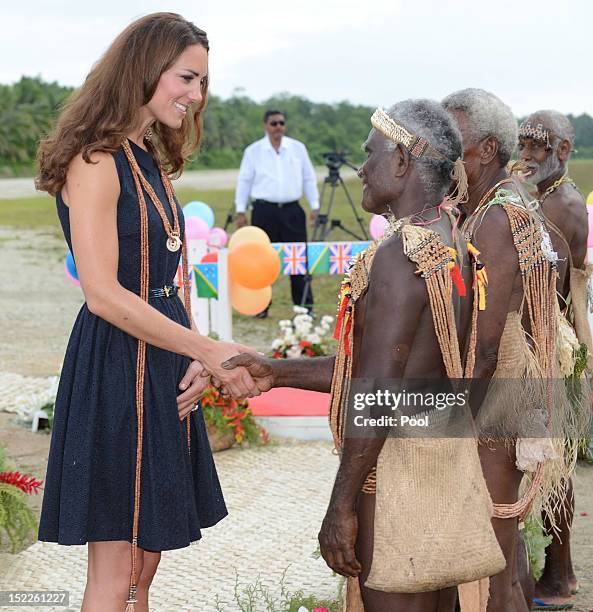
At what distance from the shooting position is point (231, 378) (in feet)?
10.5

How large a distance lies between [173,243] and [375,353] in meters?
0.76

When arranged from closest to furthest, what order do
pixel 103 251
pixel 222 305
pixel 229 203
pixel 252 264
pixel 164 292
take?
pixel 103 251
pixel 164 292
pixel 222 305
pixel 252 264
pixel 229 203

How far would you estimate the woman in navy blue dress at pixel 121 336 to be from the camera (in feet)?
9.21

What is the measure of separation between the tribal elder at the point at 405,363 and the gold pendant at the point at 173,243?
553mm

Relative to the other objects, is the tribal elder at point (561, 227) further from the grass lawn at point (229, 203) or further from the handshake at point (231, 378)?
the handshake at point (231, 378)

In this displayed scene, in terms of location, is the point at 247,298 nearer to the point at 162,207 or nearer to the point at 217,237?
the point at 217,237

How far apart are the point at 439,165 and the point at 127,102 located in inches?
35.3

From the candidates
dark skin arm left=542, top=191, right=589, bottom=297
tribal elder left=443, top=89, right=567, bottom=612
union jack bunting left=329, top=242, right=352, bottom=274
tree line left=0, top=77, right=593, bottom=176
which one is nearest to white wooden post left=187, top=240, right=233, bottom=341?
union jack bunting left=329, top=242, right=352, bottom=274

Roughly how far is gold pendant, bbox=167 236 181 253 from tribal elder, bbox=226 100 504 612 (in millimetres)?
553

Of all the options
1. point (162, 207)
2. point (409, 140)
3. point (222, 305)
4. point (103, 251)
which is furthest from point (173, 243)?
point (222, 305)

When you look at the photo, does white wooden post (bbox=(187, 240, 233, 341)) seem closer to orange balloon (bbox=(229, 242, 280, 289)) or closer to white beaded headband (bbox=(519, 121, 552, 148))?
orange balloon (bbox=(229, 242, 280, 289))

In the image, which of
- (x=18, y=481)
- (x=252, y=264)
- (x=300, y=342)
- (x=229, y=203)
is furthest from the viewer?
(x=229, y=203)

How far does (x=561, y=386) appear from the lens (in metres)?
3.48

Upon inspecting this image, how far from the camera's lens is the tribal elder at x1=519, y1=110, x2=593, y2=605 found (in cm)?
429
